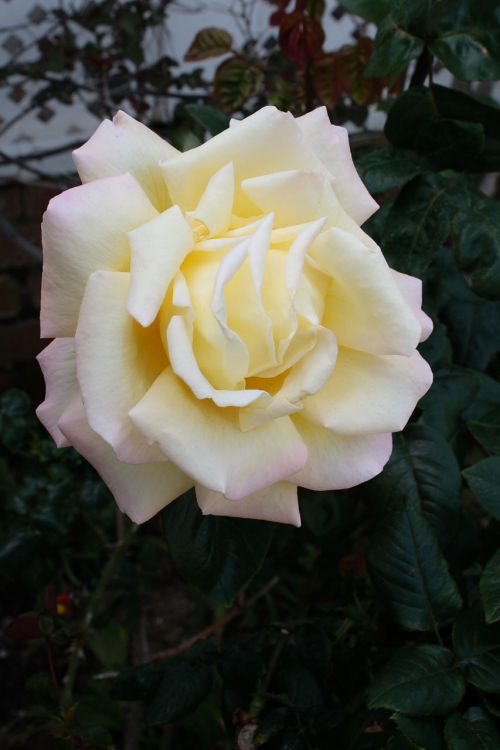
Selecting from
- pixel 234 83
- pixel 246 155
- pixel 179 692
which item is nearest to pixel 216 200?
pixel 246 155

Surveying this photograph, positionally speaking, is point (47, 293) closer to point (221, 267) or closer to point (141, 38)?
point (221, 267)

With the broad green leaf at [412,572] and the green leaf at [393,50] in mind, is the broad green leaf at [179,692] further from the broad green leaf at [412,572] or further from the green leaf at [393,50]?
the green leaf at [393,50]

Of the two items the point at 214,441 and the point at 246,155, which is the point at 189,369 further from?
the point at 246,155

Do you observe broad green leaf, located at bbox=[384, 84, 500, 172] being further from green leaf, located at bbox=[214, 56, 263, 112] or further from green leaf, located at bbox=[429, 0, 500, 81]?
green leaf, located at bbox=[214, 56, 263, 112]

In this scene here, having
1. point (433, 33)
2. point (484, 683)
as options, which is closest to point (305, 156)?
point (433, 33)

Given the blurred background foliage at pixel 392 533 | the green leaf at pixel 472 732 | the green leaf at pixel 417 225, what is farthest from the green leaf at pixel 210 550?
the green leaf at pixel 417 225
